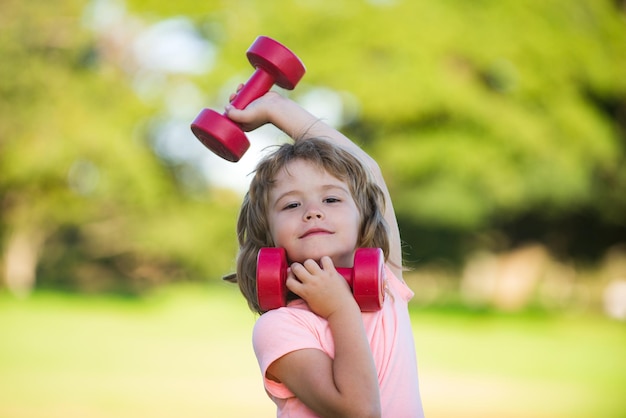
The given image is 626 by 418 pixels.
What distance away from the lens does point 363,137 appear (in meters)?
17.9

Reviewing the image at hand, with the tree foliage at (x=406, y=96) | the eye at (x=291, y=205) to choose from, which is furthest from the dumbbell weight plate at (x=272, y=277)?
the tree foliage at (x=406, y=96)

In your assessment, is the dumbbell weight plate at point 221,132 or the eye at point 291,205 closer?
the eye at point 291,205

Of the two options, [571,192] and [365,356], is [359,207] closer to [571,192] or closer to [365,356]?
[365,356]

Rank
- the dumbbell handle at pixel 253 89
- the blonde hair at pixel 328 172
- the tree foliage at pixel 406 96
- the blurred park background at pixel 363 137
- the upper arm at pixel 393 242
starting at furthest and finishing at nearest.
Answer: the tree foliage at pixel 406 96, the blurred park background at pixel 363 137, the dumbbell handle at pixel 253 89, the upper arm at pixel 393 242, the blonde hair at pixel 328 172

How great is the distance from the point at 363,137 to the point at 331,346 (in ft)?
52.8

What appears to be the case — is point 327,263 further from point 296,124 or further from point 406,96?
point 406,96

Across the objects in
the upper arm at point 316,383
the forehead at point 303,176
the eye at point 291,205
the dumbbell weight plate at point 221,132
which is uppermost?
the dumbbell weight plate at point 221,132

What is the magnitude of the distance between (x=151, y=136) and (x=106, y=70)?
193 centimetres

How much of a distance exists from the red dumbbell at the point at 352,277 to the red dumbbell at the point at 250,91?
0.47 metres

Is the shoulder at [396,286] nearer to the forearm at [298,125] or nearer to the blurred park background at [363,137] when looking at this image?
the forearm at [298,125]

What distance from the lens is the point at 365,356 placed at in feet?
5.96

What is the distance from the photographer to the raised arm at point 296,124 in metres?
2.32

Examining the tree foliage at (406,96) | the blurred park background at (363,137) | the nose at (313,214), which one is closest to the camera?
the nose at (313,214)

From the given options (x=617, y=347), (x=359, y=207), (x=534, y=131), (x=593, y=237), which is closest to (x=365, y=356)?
(x=359, y=207)
